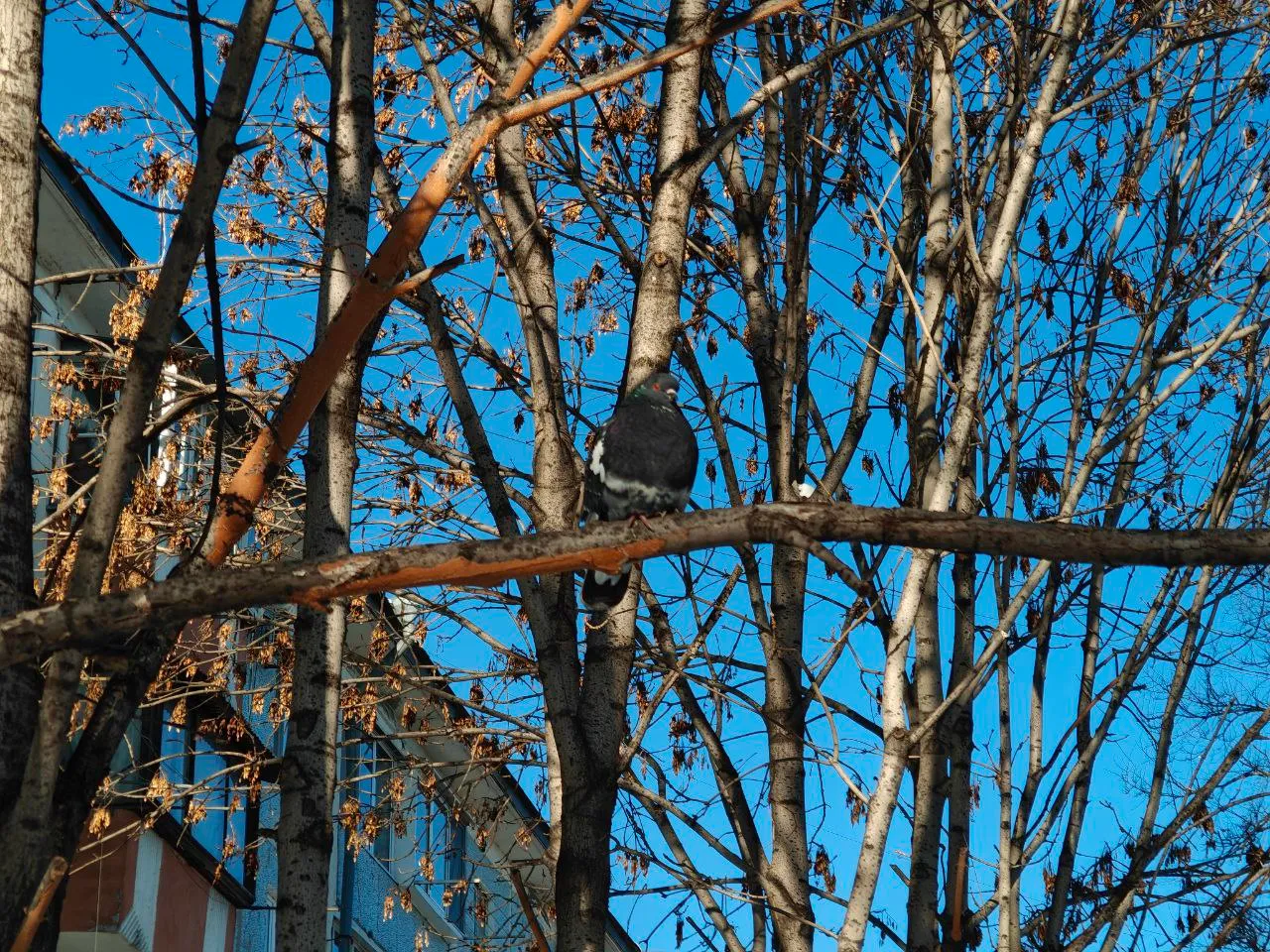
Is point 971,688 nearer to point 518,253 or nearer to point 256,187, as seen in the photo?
point 518,253

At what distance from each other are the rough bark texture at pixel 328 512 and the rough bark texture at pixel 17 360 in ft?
2.45

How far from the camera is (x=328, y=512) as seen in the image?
13.5 ft

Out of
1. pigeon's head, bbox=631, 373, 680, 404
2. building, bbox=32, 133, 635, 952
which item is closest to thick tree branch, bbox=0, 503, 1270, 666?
pigeon's head, bbox=631, 373, 680, 404

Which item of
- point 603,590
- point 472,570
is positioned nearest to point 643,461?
point 603,590

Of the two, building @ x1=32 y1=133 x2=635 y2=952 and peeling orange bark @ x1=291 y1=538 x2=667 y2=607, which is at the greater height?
building @ x1=32 y1=133 x2=635 y2=952

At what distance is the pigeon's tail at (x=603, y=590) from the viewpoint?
4.55 metres

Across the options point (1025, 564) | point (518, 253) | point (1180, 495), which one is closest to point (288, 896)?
point (518, 253)

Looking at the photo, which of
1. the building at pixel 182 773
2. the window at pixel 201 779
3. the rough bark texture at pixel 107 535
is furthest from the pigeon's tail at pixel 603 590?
the window at pixel 201 779

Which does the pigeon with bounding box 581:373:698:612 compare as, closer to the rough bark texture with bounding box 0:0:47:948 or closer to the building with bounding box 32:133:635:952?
the building with bounding box 32:133:635:952

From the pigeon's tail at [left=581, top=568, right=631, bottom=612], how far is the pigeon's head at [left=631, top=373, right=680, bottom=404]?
0.63 m

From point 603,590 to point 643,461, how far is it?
0.71 m

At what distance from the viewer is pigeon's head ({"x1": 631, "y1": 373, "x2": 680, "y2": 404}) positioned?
4805 millimetres

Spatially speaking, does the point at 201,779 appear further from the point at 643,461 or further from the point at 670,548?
the point at 670,548

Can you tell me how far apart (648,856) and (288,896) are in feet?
9.28
